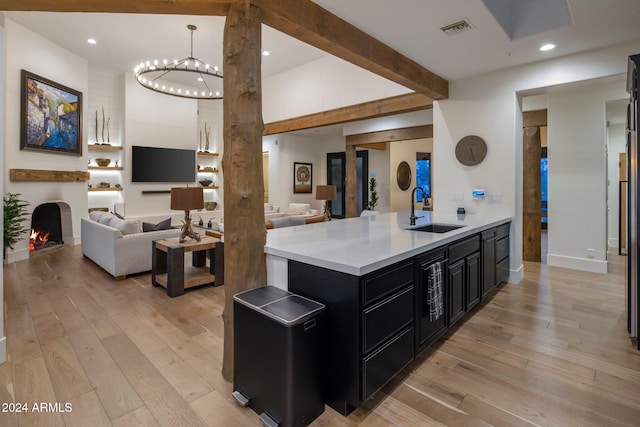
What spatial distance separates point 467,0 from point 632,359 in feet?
9.85

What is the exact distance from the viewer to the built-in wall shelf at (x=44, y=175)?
556 centimetres

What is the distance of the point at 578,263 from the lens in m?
4.80

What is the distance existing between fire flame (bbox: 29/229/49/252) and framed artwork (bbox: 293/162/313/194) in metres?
6.33

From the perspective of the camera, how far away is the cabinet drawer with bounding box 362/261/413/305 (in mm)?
1731

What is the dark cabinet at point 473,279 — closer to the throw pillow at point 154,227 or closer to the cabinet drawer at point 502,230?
the cabinet drawer at point 502,230

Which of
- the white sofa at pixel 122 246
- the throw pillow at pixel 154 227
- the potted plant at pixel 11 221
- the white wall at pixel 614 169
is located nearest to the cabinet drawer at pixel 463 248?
the white sofa at pixel 122 246

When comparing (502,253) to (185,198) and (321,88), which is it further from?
(321,88)

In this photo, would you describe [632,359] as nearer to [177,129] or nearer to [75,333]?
A: [75,333]

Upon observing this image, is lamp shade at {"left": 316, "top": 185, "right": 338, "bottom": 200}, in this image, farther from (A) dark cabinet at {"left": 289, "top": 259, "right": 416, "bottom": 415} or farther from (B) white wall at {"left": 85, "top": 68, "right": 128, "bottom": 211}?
(B) white wall at {"left": 85, "top": 68, "right": 128, "bottom": 211}

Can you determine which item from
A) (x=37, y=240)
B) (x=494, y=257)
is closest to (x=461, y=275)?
(x=494, y=257)

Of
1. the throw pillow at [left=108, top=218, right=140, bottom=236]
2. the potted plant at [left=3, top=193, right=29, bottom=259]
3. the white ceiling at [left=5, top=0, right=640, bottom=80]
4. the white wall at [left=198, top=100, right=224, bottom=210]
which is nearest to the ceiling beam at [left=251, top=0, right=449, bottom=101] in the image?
the white ceiling at [left=5, top=0, right=640, bottom=80]

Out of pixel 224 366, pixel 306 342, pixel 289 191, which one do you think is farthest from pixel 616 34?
pixel 289 191

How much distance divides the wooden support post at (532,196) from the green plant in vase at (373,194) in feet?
16.6

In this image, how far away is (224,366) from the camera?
2.18 metres
